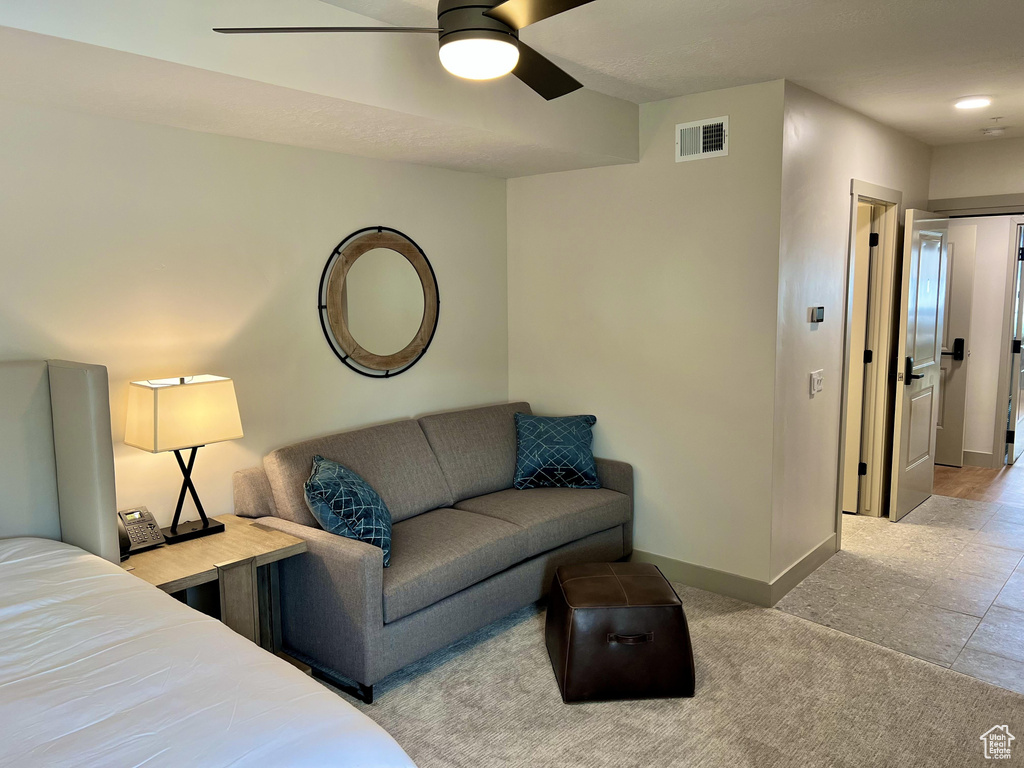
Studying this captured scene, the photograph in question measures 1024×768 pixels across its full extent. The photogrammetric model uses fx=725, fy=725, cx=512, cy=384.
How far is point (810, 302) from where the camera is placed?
146 inches

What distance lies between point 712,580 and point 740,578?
0.54ft

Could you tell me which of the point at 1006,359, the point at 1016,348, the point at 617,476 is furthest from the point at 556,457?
the point at 1016,348

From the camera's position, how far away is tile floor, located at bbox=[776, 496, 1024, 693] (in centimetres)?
311

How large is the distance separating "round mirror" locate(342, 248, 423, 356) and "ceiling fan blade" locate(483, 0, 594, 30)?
80.5 inches

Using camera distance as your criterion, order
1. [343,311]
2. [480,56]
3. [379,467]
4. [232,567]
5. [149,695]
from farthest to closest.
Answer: [343,311] < [379,467] < [232,567] < [480,56] < [149,695]

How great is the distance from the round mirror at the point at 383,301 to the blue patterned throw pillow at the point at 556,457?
0.87 metres

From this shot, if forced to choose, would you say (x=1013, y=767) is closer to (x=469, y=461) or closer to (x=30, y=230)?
(x=469, y=461)

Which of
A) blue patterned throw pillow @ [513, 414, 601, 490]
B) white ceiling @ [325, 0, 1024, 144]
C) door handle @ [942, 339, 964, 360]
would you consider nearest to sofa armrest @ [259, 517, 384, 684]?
blue patterned throw pillow @ [513, 414, 601, 490]

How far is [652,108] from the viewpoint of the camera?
12.3 ft

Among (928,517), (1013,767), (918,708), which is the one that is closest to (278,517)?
(918,708)

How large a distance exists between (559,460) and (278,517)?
1495mm

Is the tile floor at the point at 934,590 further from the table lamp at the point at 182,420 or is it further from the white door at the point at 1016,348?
the table lamp at the point at 182,420

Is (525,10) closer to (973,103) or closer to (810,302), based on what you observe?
(810,302)

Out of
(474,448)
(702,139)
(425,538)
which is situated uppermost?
(702,139)
